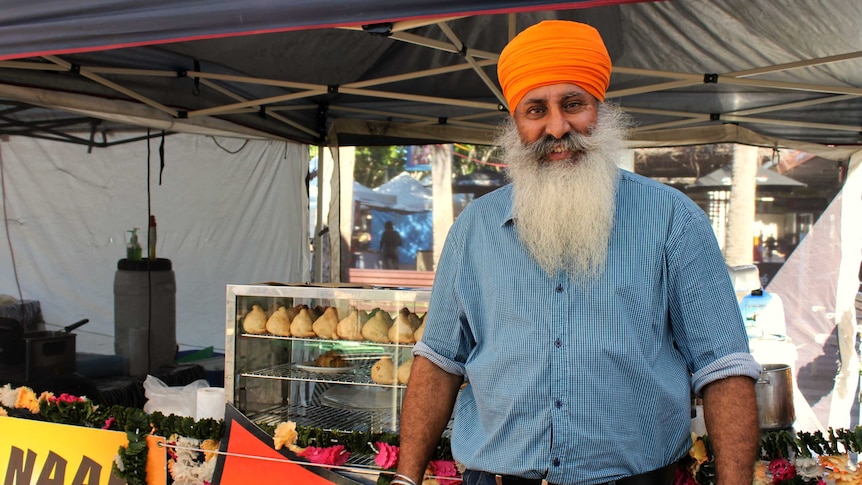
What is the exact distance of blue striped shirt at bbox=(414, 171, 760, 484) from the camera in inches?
54.8

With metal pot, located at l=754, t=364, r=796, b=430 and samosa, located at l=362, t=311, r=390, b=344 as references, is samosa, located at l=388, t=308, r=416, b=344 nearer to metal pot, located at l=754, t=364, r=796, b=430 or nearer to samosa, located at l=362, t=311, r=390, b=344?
samosa, located at l=362, t=311, r=390, b=344

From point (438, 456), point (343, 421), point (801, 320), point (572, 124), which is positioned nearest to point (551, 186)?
point (572, 124)

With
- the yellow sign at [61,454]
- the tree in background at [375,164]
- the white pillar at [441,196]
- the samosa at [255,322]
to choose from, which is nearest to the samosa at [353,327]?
the samosa at [255,322]

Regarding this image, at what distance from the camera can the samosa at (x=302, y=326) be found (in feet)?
9.96

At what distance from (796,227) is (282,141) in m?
7.67

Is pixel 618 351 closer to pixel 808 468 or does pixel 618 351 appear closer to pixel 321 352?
pixel 808 468

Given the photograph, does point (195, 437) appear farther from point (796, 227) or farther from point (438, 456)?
point (796, 227)

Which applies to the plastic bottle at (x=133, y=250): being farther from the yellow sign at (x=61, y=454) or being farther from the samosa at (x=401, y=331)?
the samosa at (x=401, y=331)

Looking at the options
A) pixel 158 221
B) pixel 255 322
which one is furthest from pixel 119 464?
pixel 158 221

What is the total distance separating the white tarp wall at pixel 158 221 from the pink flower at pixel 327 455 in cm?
313

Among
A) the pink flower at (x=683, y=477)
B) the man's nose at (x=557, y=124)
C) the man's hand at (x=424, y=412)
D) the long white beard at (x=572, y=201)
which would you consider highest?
the man's nose at (x=557, y=124)

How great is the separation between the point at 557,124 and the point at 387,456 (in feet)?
4.88

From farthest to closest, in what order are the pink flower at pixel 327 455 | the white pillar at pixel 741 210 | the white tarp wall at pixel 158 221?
the white pillar at pixel 741 210 → the white tarp wall at pixel 158 221 → the pink flower at pixel 327 455

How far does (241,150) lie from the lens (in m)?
5.71
